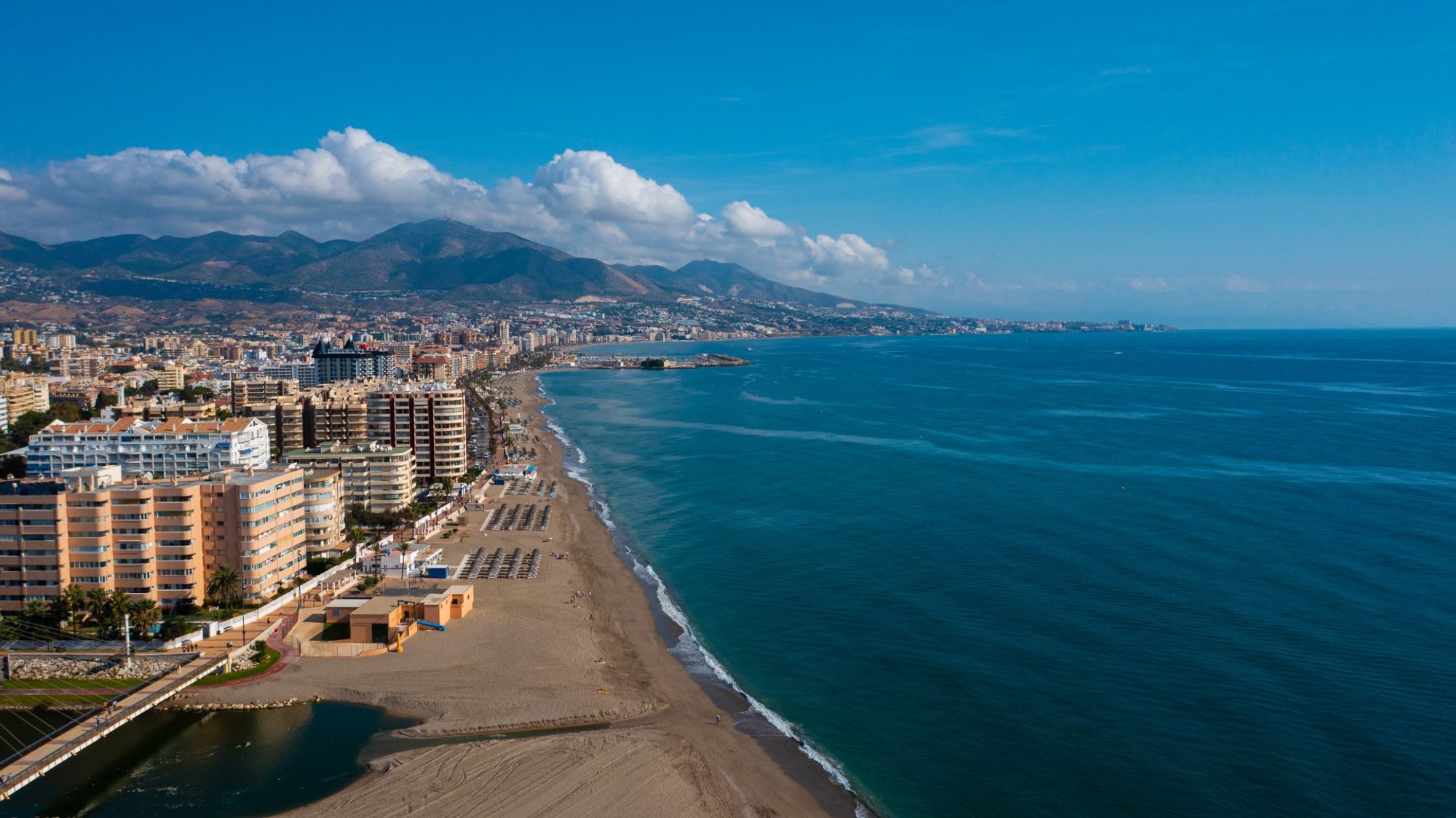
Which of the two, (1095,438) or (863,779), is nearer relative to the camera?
(863,779)

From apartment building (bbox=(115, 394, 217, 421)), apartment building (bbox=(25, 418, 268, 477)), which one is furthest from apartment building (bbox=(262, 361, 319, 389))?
apartment building (bbox=(25, 418, 268, 477))

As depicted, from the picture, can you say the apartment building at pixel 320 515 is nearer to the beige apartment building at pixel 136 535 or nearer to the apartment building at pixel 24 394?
the beige apartment building at pixel 136 535

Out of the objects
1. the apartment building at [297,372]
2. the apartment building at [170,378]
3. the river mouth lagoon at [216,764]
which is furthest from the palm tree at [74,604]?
the apartment building at [297,372]

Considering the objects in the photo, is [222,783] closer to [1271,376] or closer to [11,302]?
[1271,376]

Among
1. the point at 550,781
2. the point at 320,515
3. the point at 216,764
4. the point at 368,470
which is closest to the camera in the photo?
the point at 550,781

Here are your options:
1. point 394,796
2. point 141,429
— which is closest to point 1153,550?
point 394,796

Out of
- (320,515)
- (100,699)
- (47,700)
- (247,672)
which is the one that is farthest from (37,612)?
(320,515)

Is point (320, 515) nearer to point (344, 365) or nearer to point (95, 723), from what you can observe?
point (95, 723)
